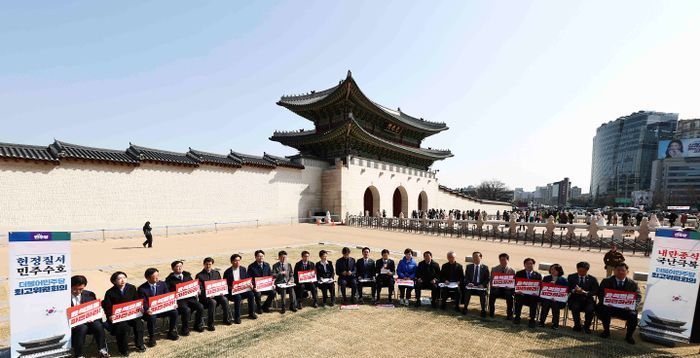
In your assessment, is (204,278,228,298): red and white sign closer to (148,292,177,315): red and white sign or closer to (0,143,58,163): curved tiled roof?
(148,292,177,315): red and white sign

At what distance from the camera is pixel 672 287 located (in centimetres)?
571

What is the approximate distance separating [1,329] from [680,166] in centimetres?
11950

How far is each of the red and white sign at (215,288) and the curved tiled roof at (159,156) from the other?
635 inches

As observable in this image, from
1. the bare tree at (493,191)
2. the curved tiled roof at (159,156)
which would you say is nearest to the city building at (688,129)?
the bare tree at (493,191)

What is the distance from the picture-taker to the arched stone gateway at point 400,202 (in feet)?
119

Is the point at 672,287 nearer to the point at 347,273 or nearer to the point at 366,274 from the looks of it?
the point at 366,274

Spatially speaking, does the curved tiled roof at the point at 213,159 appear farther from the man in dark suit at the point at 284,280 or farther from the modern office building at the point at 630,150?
the modern office building at the point at 630,150

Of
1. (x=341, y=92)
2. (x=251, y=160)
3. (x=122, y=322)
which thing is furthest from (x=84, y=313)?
(x=341, y=92)

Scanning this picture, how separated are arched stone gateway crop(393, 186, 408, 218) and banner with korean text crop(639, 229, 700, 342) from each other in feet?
98.6

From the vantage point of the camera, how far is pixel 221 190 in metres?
22.7

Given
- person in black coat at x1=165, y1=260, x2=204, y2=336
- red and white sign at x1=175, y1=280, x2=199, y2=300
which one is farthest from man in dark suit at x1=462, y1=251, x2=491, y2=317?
red and white sign at x1=175, y1=280, x2=199, y2=300

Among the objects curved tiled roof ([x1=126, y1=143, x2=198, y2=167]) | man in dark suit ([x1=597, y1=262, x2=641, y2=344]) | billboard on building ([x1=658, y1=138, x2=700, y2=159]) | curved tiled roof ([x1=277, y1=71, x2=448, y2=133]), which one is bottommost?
man in dark suit ([x1=597, y1=262, x2=641, y2=344])

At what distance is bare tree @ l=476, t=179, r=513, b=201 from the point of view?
278 feet

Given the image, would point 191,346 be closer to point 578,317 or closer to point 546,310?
point 546,310
